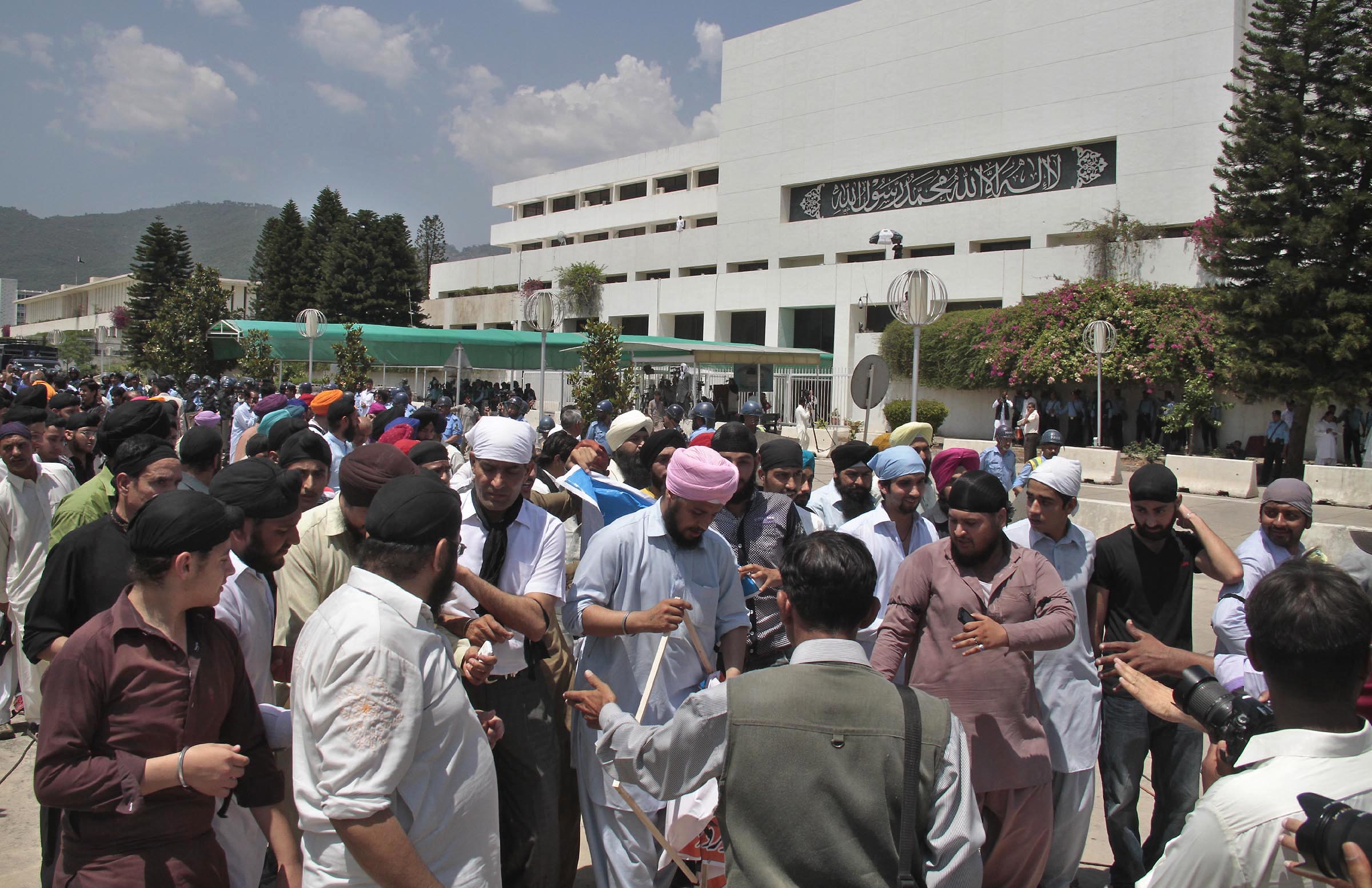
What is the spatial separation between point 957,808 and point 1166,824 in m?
2.30

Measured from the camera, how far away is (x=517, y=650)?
9.70 ft

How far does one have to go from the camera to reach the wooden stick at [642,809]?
2377 millimetres

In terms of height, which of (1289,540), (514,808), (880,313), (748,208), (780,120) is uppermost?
(780,120)

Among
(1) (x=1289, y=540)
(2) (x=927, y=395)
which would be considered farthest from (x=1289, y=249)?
(1) (x=1289, y=540)

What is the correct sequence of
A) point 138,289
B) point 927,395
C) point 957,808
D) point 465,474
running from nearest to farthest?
point 957,808, point 465,474, point 927,395, point 138,289

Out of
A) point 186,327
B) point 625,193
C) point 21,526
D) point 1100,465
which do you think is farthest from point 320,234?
point 21,526

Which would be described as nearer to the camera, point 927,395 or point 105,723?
point 105,723

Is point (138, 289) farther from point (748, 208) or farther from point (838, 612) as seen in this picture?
point (838, 612)

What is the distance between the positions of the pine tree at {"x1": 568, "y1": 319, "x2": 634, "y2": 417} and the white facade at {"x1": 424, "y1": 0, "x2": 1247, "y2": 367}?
1651 centimetres

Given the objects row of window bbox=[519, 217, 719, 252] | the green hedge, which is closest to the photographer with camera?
the green hedge

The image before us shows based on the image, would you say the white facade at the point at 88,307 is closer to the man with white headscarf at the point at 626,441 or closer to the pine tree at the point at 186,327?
the pine tree at the point at 186,327

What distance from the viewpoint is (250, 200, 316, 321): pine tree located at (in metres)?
52.1

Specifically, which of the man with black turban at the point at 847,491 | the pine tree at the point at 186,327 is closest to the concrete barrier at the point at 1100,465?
the man with black turban at the point at 847,491

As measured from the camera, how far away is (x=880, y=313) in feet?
109
